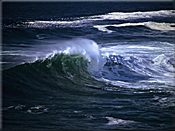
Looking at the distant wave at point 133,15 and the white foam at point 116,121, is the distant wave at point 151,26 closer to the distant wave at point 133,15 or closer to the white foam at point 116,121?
the distant wave at point 133,15

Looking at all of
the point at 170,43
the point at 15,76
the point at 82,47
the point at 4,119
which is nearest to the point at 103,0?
the point at 82,47

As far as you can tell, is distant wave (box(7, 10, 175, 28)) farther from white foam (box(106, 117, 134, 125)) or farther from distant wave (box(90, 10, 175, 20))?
white foam (box(106, 117, 134, 125))

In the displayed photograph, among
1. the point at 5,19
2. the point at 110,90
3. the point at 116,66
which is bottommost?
the point at 110,90

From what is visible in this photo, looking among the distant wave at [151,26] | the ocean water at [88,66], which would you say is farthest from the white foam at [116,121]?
the distant wave at [151,26]

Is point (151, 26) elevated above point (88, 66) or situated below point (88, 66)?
above

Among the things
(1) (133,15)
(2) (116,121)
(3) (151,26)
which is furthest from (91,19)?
(2) (116,121)

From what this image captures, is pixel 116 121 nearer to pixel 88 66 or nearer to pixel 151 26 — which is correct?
pixel 88 66

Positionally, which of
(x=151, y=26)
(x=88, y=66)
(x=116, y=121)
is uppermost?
(x=151, y=26)

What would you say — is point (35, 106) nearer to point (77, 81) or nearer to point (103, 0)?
point (77, 81)
